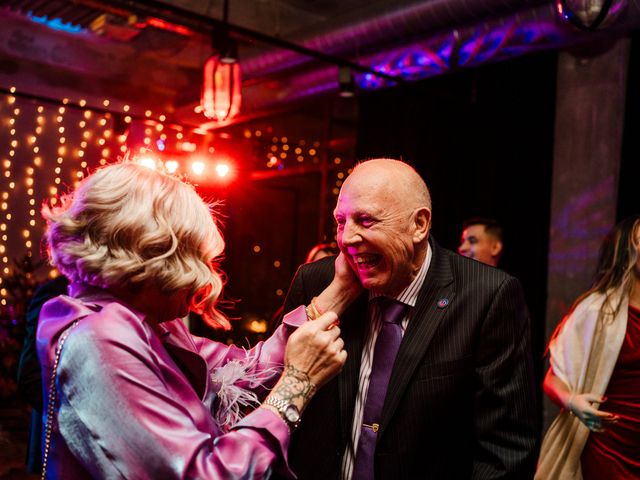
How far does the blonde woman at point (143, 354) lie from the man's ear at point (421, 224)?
0.48 meters

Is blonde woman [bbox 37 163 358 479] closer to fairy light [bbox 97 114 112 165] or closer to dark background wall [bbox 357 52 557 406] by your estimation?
dark background wall [bbox 357 52 557 406]

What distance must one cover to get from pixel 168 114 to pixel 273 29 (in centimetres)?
179

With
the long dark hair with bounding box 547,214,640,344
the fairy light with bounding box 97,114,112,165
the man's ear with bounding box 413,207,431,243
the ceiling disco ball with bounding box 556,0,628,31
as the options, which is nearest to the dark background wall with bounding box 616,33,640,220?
the long dark hair with bounding box 547,214,640,344

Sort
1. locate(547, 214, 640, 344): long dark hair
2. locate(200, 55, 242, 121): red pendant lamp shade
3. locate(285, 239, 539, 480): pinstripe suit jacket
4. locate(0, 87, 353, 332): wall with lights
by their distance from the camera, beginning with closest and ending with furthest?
locate(285, 239, 539, 480): pinstripe suit jacket < locate(547, 214, 640, 344): long dark hair < locate(200, 55, 242, 121): red pendant lamp shade < locate(0, 87, 353, 332): wall with lights

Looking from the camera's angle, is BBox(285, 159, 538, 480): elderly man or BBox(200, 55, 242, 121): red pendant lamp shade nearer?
BBox(285, 159, 538, 480): elderly man

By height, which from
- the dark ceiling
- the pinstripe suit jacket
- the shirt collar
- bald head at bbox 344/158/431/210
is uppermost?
the dark ceiling

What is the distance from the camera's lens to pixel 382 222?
1.72 metres

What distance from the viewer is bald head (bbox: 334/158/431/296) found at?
1727mm

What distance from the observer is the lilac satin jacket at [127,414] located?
41.9 inches

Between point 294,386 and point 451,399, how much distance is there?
1.92ft

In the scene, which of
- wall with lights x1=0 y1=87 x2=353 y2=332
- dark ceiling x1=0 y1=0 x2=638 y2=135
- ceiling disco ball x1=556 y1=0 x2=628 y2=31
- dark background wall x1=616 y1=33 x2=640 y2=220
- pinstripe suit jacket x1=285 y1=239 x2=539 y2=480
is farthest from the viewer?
wall with lights x1=0 y1=87 x2=353 y2=332

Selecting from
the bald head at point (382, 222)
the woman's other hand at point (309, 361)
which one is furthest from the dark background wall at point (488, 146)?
the woman's other hand at point (309, 361)

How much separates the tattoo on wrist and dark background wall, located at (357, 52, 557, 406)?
3.97m

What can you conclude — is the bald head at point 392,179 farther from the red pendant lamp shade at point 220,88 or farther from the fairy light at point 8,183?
the fairy light at point 8,183
